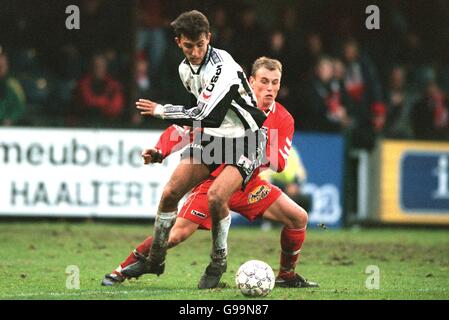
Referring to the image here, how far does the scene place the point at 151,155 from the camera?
816 cm

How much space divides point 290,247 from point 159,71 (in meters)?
8.07

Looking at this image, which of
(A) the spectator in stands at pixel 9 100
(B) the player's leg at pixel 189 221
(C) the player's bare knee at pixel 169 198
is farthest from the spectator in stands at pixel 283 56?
(C) the player's bare knee at pixel 169 198

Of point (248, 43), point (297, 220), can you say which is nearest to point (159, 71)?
point (248, 43)

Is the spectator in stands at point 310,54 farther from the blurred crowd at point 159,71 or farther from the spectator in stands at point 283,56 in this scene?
the spectator in stands at point 283,56

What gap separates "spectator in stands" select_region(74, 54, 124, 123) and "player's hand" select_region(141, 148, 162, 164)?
22.4 ft

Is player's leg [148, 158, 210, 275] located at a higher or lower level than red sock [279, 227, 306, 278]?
higher

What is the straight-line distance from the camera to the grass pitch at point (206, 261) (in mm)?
8148

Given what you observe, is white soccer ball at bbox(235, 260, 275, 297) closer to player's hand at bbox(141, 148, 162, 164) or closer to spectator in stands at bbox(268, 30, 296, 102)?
player's hand at bbox(141, 148, 162, 164)

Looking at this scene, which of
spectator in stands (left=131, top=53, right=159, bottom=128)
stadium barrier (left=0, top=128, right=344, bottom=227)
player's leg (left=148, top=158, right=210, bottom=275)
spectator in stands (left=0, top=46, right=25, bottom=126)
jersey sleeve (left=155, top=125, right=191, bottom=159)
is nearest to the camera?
player's leg (left=148, top=158, right=210, bottom=275)

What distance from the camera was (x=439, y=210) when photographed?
615 inches

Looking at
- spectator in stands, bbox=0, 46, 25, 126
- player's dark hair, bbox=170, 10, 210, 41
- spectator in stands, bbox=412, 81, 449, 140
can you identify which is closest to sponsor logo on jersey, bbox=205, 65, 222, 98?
player's dark hair, bbox=170, 10, 210, 41

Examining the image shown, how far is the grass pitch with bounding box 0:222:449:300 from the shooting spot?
815 cm

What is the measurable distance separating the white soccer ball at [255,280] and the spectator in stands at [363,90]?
339 inches
